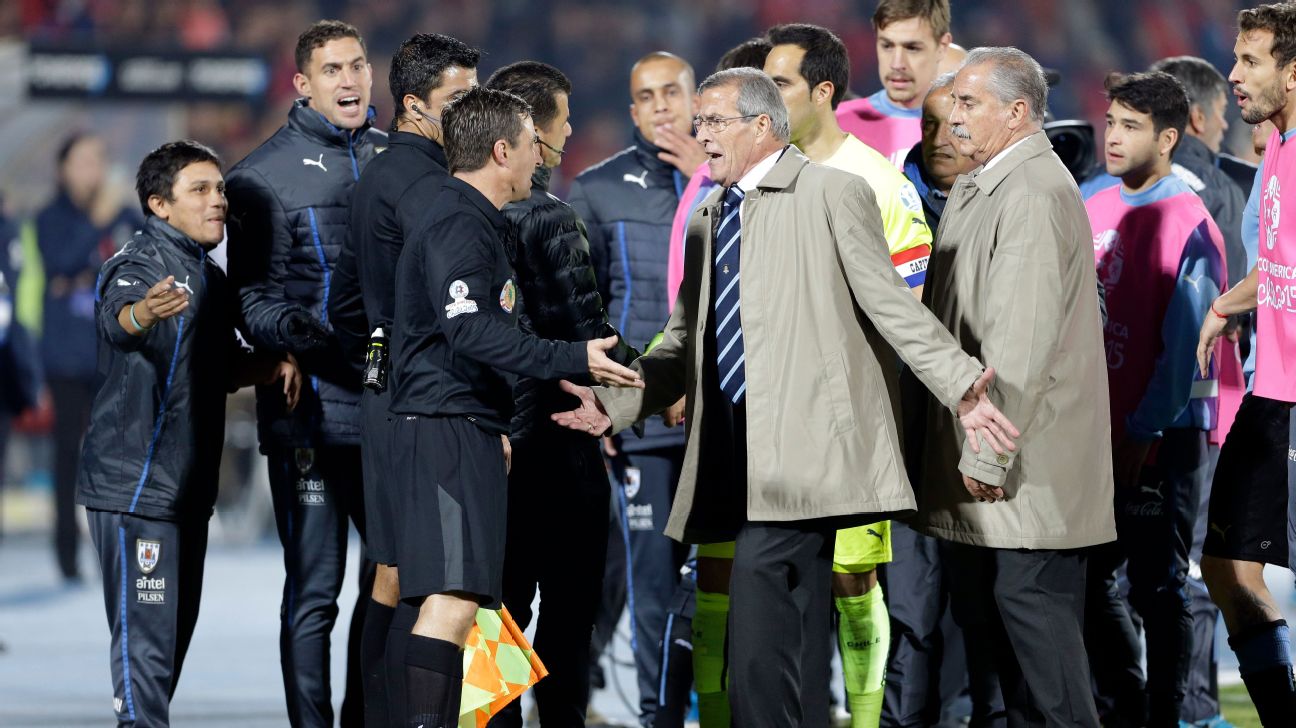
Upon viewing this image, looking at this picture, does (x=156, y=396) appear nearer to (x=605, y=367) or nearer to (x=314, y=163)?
(x=314, y=163)

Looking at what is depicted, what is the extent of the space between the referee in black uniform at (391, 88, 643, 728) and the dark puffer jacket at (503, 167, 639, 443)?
0.26 m

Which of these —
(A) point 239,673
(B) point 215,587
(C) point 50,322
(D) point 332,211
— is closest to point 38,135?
(C) point 50,322

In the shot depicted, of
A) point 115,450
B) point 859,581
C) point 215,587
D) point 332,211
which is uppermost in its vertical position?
point 332,211

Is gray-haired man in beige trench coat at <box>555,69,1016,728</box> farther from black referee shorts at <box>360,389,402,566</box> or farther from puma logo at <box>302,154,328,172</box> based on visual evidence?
puma logo at <box>302,154,328,172</box>

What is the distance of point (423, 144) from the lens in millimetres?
3896

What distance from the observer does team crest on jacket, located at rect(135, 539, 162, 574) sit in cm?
410

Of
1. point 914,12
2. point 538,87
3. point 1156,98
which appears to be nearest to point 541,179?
point 538,87

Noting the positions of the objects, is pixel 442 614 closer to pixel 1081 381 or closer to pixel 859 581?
pixel 859 581

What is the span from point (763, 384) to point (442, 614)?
2.82 feet

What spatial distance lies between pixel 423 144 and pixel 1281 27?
2.05 meters

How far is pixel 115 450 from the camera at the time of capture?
13.5ft

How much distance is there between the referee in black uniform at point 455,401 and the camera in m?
3.53

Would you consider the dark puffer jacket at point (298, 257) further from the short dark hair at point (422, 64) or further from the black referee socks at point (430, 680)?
the black referee socks at point (430, 680)

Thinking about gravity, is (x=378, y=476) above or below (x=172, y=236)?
below
